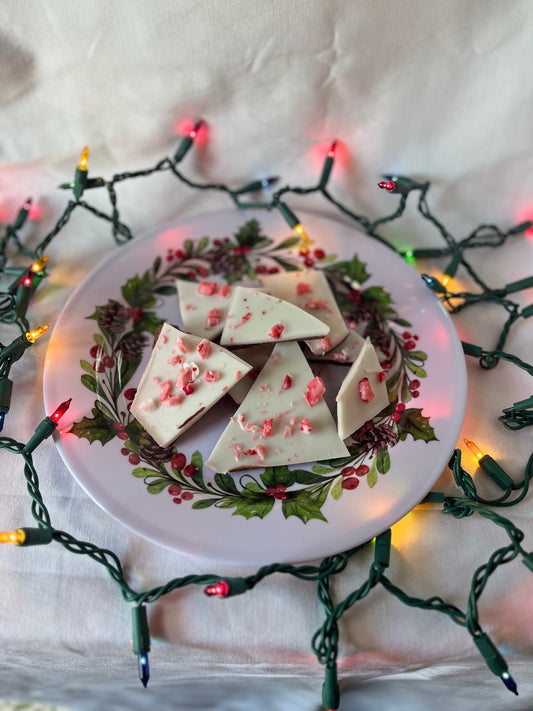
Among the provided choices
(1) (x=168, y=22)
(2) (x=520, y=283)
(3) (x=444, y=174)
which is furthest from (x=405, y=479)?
(1) (x=168, y=22)

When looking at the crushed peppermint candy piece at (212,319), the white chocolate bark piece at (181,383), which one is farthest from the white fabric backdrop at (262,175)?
the crushed peppermint candy piece at (212,319)

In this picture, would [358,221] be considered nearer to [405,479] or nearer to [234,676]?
[405,479]

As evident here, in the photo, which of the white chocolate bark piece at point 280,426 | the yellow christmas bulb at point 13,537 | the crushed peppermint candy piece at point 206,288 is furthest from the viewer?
the crushed peppermint candy piece at point 206,288

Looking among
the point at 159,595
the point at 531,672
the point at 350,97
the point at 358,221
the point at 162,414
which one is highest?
the point at 350,97

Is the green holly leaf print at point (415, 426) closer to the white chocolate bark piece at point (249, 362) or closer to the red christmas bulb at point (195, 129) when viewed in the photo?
the white chocolate bark piece at point (249, 362)

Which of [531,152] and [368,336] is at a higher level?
[531,152]

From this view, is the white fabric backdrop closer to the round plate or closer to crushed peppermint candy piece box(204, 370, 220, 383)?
the round plate

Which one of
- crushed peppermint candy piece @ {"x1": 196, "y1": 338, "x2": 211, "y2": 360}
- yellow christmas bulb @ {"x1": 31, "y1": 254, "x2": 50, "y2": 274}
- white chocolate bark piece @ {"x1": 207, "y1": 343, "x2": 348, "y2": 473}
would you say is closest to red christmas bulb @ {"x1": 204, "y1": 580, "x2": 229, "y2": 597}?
white chocolate bark piece @ {"x1": 207, "y1": 343, "x2": 348, "y2": 473}
